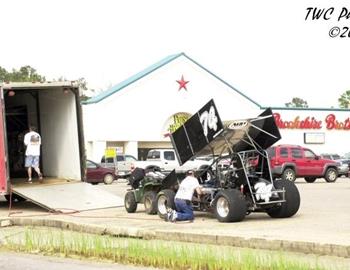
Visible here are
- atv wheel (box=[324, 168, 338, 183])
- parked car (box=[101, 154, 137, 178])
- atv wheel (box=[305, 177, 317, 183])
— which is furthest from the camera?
parked car (box=[101, 154, 137, 178])

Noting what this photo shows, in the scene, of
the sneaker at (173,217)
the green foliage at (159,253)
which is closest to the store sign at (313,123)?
the sneaker at (173,217)

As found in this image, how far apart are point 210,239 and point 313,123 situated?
49.1m

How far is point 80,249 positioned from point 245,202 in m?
4.26

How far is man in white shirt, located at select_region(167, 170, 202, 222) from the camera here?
14.5 meters

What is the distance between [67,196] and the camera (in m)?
17.9

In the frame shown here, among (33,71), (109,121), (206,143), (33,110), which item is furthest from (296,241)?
(33,71)

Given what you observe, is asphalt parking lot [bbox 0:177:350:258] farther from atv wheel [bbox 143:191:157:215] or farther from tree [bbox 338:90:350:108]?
tree [bbox 338:90:350:108]

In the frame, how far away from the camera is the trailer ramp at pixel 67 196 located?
1717 cm

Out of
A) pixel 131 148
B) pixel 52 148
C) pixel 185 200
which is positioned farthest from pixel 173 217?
pixel 131 148

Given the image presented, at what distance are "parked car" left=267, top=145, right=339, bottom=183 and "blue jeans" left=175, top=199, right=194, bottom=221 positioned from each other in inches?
647

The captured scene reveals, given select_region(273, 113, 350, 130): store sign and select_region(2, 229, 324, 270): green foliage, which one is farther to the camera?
select_region(273, 113, 350, 130): store sign

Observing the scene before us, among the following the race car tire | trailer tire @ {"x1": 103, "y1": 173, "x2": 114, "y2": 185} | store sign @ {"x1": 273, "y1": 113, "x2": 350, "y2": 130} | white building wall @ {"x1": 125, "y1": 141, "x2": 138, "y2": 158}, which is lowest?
trailer tire @ {"x1": 103, "y1": 173, "x2": 114, "y2": 185}

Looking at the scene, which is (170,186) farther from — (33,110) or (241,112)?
(241,112)

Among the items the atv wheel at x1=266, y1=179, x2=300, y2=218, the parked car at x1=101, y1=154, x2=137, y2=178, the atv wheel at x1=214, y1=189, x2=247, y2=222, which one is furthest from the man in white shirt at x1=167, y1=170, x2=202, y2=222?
the parked car at x1=101, y1=154, x2=137, y2=178
